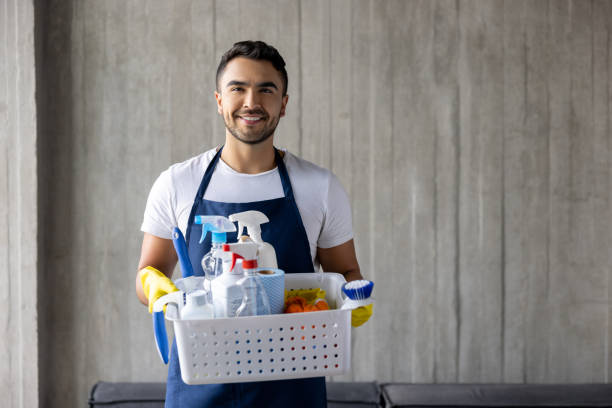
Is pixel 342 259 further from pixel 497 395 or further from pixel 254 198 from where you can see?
pixel 497 395

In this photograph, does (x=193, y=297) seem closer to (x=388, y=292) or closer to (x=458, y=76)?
(x=388, y=292)

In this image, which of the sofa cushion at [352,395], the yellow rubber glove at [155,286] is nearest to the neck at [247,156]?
the yellow rubber glove at [155,286]

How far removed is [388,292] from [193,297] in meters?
1.52

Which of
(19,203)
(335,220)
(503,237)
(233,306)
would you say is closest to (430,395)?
(503,237)

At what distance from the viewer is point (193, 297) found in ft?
3.22

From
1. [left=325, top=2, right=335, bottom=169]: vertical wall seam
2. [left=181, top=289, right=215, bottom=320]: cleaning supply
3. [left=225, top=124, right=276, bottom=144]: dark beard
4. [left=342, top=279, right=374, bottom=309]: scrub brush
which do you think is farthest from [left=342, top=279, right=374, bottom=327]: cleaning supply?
[left=325, top=2, right=335, bottom=169]: vertical wall seam

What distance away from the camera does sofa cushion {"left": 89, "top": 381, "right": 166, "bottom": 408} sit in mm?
2141

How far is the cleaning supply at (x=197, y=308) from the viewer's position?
0.96 metres

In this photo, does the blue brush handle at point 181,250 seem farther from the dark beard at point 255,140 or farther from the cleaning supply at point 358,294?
the cleaning supply at point 358,294

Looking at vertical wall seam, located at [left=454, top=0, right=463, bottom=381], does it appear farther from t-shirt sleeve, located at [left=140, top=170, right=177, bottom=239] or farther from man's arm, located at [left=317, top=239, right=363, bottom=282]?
t-shirt sleeve, located at [left=140, top=170, right=177, bottom=239]

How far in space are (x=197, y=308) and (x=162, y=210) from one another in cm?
50

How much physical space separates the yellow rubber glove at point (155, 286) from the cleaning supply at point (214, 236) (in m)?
0.09

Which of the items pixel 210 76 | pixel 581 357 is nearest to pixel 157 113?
pixel 210 76

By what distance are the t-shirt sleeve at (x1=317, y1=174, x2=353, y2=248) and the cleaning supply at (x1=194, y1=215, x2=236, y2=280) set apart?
34 centimetres
